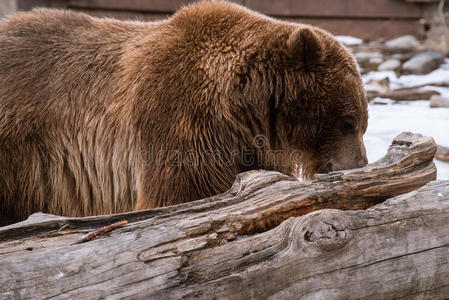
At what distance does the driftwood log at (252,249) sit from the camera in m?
1.83

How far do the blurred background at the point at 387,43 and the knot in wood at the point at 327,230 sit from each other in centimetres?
239

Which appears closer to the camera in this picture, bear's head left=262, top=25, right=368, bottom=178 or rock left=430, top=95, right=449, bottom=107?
bear's head left=262, top=25, right=368, bottom=178

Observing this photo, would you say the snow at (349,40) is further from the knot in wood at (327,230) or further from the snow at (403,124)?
the knot in wood at (327,230)

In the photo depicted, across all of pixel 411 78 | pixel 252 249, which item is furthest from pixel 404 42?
pixel 252 249

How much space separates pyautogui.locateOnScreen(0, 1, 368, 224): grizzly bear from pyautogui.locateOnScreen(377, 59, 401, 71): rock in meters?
6.06

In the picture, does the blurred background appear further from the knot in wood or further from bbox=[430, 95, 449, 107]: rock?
the knot in wood

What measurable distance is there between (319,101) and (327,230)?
4.57 ft

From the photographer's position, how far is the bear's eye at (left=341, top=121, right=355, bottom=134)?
10.8 ft

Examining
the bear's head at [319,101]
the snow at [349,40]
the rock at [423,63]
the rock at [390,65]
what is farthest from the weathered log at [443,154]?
the snow at [349,40]

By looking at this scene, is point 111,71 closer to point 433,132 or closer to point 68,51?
point 68,51

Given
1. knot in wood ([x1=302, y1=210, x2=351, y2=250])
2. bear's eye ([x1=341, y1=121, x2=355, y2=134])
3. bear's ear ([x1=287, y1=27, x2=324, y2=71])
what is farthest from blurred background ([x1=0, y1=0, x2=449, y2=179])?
knot in wood ([x1=302, y1=210, x2=351, y2=250])

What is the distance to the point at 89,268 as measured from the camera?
183 centimetres

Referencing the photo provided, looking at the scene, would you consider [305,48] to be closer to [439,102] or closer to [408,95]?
[439,102]

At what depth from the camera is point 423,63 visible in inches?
349
